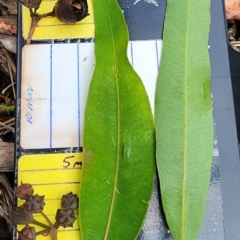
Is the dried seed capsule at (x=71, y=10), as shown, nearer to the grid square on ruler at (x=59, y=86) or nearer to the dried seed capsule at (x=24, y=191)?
the grid square on ruler at (x=59, y=86)

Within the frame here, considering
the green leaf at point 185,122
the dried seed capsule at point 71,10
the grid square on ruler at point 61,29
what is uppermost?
the dried seed capsule at point 71,10

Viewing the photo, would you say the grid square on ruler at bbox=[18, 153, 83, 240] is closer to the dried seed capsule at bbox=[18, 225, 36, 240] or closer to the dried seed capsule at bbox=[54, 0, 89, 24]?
the dried seed capsule at bbox=[18, 225, 36, 240]

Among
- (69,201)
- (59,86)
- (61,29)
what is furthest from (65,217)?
(61,29)

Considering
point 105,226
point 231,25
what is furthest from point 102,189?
point 231,25

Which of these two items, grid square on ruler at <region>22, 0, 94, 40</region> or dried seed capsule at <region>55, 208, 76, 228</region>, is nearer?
dried seed capsule at <region>55, 208, 76, 228</region>

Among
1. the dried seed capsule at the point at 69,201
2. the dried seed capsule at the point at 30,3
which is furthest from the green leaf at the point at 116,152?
the dried seed capsule at the point at 30,3

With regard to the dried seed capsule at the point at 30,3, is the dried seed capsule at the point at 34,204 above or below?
below

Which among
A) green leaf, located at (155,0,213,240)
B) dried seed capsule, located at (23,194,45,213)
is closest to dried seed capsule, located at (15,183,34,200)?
dried seed capsule, located at (23,194,45,213)
